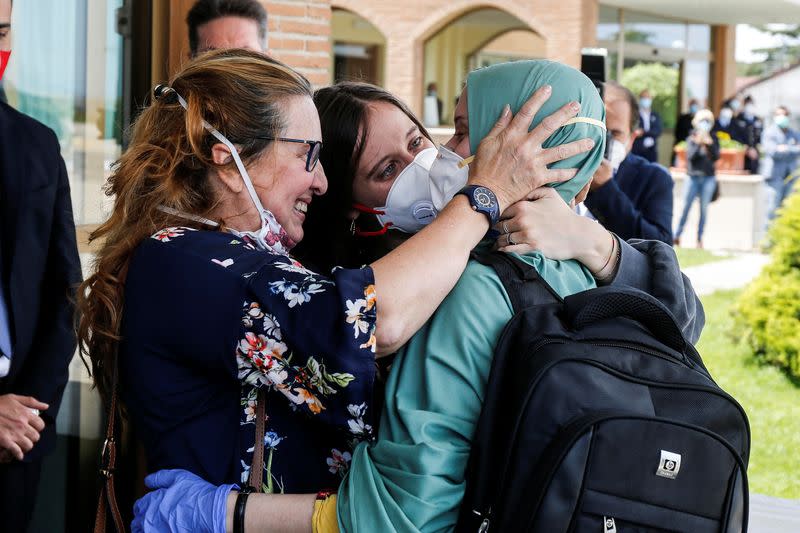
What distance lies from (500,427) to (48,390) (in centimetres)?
164

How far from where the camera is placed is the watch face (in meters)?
1.56

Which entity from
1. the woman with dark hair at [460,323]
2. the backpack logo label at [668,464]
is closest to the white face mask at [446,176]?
the woman with dark hair at [460,323]

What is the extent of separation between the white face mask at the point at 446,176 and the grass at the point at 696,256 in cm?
1060

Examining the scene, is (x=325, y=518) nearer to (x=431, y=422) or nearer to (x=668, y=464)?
(x=431, y=422)

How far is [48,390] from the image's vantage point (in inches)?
102

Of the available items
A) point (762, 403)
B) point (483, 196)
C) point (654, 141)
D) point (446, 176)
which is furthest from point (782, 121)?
point (483, 196)

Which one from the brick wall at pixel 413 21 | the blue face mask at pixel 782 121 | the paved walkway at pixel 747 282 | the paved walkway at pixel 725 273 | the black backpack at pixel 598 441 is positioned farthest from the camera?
the brick wall at pixel 413 21

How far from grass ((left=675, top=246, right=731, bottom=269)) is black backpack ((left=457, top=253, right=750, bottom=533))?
1085cm

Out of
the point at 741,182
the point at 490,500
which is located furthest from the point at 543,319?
the point at 741,182

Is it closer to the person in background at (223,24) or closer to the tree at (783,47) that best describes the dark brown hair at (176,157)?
the person in background at (223,24)

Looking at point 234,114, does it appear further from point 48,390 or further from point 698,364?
point 48,390

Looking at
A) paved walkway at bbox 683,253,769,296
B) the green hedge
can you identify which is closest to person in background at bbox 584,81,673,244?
the green hedge

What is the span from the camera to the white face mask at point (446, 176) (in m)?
1.73

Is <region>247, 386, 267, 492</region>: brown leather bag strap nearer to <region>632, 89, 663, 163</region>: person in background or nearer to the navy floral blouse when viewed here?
the navy floral blouse
